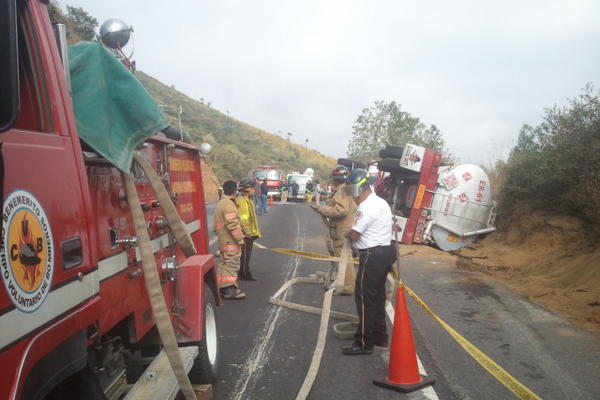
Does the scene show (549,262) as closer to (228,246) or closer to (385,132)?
(228,246)

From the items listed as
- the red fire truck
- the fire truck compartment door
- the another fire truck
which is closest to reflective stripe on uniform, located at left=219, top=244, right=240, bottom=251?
the fire truck compartment door

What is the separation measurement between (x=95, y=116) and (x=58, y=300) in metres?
0.99

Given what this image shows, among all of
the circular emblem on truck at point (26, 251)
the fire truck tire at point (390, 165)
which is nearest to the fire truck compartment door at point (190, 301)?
the circular emblem on truck at point (26, 251)

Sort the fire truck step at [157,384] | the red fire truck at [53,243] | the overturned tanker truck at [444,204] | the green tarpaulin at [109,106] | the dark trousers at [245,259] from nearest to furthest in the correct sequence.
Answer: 1. the red fire truck at [53,243]
2. the green tarpaulin at [109,106]
3. the fire truck step at [157,384]
4. the dark trousers at [245,259]
5. the overturned tanker truck at [444,204]

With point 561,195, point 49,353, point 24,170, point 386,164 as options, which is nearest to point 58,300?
point 49,353

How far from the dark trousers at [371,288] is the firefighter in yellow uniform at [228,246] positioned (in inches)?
102

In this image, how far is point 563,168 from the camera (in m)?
10.6

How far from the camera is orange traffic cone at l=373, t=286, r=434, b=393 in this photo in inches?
164

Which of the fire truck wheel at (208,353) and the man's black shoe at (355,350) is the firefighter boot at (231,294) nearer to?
the man's black shoe at (355,350)

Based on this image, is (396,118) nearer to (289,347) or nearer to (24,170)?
(289,347)

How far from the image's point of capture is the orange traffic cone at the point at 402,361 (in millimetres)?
4160

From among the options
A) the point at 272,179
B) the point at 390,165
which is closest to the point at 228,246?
the point at 390,165

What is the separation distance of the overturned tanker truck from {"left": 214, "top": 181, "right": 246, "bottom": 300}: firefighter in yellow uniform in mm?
6528

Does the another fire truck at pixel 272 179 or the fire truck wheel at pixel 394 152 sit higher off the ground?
the fire truck wheel at pixel 394 152
